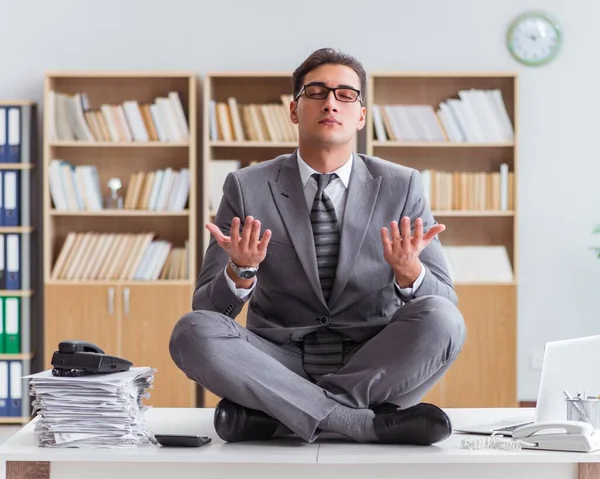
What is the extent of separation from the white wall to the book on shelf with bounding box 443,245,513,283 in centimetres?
27

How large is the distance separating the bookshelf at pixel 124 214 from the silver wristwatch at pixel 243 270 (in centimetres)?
255

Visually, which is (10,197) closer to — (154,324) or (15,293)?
(15,293)

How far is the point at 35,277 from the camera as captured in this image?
5125mm

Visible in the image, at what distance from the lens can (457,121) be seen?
490 cm

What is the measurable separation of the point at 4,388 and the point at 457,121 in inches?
105

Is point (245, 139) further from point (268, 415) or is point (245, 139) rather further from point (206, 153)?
point (268, 415)

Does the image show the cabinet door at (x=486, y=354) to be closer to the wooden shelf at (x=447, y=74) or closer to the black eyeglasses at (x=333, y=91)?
the wooden shelf at (x=447, y=74)

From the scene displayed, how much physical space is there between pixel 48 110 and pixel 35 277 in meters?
0.91

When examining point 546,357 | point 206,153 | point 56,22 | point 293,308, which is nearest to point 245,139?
point 206,153

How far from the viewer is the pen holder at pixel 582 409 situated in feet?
7.43

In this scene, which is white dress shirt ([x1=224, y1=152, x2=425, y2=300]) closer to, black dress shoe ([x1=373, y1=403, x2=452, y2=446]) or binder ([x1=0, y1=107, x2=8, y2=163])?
black dress shoe ([x1=373, y1=403, x2=452, y2=446])

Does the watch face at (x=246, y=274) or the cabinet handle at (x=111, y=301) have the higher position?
the watch face at (x=246, y=274)

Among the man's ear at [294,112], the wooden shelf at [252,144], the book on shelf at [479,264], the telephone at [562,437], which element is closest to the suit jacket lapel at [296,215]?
the man's ear at [294,112]

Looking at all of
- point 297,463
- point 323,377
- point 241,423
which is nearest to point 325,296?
point 323,377
